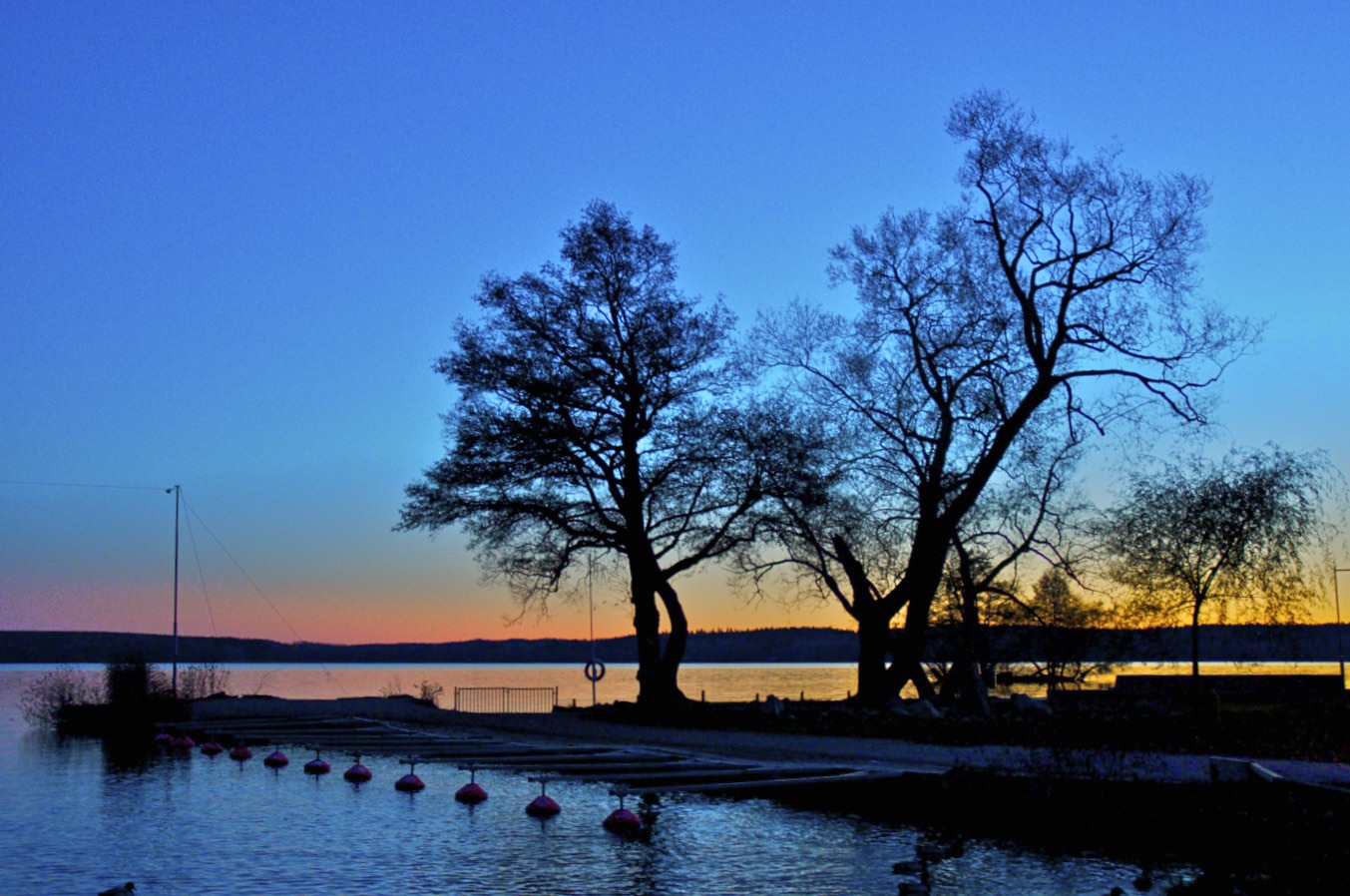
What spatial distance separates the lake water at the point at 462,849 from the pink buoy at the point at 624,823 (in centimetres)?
25

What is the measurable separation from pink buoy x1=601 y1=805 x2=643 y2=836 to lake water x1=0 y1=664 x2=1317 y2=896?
0.81 feet

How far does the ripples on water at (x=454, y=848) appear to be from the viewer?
52.6 ft

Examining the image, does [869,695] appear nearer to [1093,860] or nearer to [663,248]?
[663,248]

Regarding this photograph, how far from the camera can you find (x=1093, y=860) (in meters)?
17.1

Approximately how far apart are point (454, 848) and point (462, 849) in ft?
0.50

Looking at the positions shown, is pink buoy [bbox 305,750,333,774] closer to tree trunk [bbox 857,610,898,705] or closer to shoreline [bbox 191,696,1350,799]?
shoreline [bbox 191,696,1350,799]

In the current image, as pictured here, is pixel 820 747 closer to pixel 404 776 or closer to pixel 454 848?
pixel 404 776

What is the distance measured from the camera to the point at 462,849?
61.4 ft

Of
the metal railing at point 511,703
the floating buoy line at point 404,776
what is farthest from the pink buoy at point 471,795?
the metal railing at point 511,703

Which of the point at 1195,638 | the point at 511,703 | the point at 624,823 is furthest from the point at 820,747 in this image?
the point at 511,703

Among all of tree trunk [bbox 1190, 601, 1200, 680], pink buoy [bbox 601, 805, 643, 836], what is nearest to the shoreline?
pink buoy [bbox 601, 805, 643, 836]

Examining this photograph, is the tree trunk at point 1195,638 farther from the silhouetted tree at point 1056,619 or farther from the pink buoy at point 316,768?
the pink buoy at point 316,768

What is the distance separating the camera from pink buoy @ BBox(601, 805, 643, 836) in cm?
1980

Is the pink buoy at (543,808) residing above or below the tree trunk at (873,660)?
below
